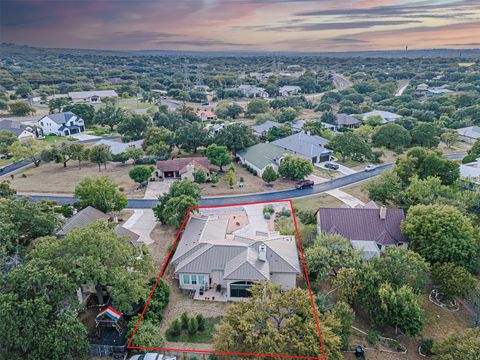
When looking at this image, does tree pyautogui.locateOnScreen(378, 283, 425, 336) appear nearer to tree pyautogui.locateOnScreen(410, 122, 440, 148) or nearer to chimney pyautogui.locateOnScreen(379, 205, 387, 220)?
chimney pyautogui.locateOnScreen(379, 205, 387, 220)

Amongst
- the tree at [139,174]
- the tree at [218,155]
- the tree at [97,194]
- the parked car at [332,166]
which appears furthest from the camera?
the parked car at [332,166]

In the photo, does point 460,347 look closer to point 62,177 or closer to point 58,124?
point 62,177

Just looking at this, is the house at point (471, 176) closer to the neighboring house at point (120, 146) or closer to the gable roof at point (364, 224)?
the gable roof at point (364, 224)

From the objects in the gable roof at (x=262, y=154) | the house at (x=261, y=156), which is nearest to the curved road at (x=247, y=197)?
the house at (x=261, y=156)

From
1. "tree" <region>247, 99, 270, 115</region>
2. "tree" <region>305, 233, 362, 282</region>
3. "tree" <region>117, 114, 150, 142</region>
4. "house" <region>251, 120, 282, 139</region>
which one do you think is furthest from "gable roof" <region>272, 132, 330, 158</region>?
"tree" <region>247, 99, 270, 115</region>

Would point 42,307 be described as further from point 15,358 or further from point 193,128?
point 193,128

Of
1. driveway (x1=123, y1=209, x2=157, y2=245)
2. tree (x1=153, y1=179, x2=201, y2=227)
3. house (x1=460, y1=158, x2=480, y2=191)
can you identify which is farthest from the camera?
house (x1=460, y1=158, x2=480, y2=191)

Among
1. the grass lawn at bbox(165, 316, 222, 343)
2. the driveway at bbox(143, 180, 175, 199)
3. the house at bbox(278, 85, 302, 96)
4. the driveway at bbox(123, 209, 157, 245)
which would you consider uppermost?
the house at bbox(278, 85, 302, 96)
